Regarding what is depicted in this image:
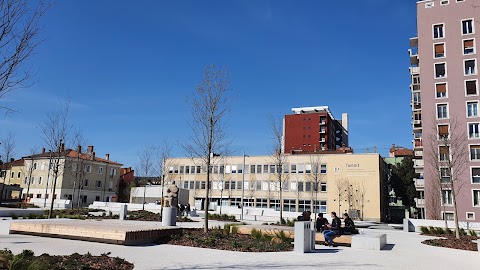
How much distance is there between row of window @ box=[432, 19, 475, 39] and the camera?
1818 inches

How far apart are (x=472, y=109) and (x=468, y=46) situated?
767 cm

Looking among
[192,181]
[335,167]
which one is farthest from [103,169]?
[335,167]

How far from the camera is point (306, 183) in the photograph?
65.0 meters

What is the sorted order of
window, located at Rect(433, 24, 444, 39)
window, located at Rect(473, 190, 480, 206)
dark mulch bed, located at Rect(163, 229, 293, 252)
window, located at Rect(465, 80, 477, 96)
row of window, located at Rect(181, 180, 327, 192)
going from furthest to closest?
row of window, located at Rect(181, 180, 327, 192) → window, located at Rect(433, 24, 444, 39) → window, located at Rect(465, 80, 477, 96) → window, located at Rect(473, 190, 480, 206) → dark mulch bed, located at Rect(163, 229, 293, 252)

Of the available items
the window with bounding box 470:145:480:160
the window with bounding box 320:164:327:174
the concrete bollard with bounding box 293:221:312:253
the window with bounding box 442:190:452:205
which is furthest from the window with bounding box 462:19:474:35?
the concrete bollard with bounding box 293:221:312:253

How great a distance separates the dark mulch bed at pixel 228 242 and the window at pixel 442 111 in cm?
3862

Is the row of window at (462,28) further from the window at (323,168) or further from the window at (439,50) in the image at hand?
the window at (323,168)

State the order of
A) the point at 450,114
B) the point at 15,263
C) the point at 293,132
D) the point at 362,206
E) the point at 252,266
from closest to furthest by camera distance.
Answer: the point at 15,263
the point at 252,266
the point at 450,114
the point at 362,206
the point at 293,132

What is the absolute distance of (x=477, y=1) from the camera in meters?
45.3

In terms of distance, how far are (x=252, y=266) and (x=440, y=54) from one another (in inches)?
1841

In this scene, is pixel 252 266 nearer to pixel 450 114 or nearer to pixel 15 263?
pixel 15 263

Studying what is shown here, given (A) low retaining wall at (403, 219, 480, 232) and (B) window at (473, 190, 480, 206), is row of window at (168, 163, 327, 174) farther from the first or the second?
(A) low retaining wall at (403, 219, 480, 232)

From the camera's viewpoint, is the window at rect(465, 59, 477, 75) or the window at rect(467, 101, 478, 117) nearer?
the window at rect(467, 101, 478, 117)

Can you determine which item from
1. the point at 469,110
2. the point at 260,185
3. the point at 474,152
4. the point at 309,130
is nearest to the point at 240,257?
the point at 474,152
